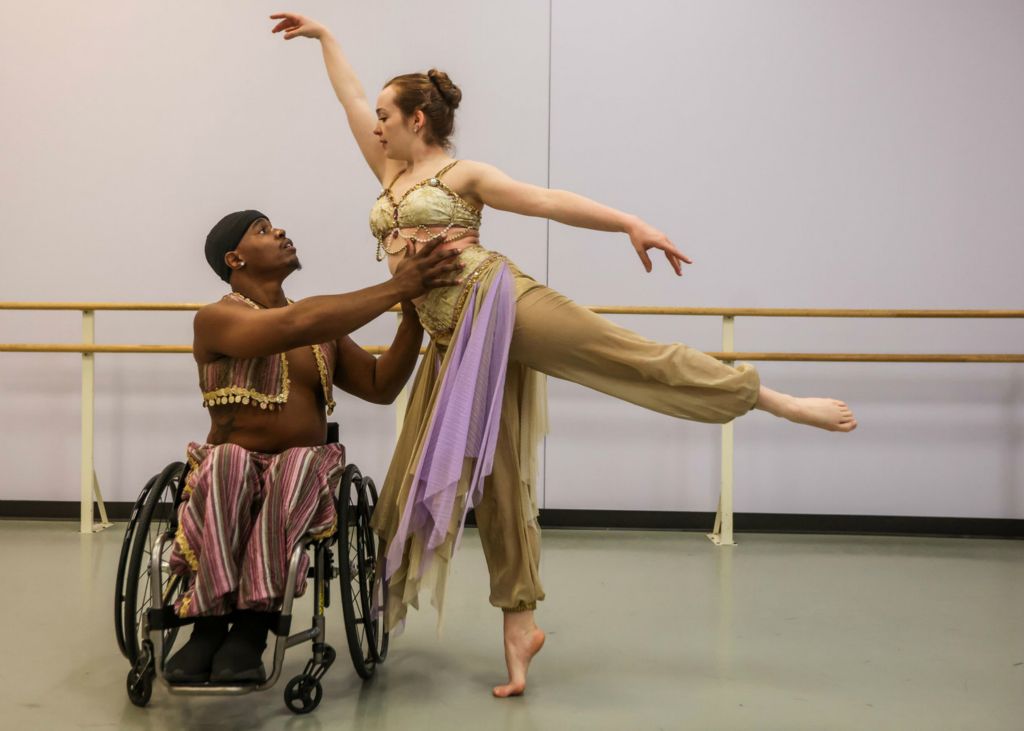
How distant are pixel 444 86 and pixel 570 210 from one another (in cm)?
47

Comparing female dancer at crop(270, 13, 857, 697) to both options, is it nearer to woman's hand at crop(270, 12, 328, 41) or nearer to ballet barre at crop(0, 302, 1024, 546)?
woman's hand at crop(270, 12, 328, 41)

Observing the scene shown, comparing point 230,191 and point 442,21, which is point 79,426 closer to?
point 230,191

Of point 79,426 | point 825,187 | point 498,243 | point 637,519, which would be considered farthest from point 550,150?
point 79,426

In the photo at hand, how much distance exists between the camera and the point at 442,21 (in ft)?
13.6

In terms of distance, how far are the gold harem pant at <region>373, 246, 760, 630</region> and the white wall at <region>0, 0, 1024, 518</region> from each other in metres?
1.88

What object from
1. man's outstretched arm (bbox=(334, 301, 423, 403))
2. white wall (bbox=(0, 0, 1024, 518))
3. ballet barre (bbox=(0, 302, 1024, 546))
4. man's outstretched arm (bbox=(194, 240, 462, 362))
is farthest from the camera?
white wall (bbox=(0, 0, 1024, 518))

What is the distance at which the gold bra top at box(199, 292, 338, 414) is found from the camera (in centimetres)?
210

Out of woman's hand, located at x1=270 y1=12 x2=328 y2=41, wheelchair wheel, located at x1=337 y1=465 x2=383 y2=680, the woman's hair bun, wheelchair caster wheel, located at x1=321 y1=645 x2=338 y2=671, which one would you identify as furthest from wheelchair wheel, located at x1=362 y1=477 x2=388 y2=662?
woman's hand, located at x1=270 y1=12 x2=328 y2=41

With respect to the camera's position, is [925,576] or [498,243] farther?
[498,243]

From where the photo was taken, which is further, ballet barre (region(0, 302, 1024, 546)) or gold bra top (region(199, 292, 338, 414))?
ballet barre (region(0, 302, 1024, 546))

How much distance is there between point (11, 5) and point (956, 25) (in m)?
3.98

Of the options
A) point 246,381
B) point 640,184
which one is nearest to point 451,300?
point 246,381

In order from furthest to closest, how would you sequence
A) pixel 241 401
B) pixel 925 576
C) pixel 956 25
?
pixel 956 25
pixel 925 576
pixel 241 401

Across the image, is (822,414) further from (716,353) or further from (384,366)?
(716,353)
